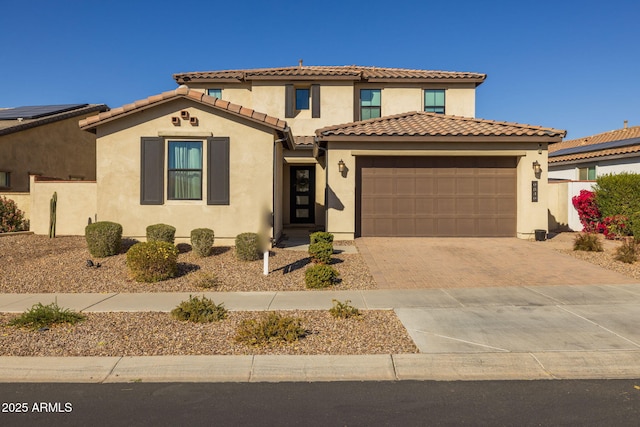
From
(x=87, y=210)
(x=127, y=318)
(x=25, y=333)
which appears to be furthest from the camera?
(x=87, y=210)

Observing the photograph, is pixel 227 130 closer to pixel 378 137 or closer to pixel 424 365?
pixel 378 137

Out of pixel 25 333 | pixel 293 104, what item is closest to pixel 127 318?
pixel 25 333

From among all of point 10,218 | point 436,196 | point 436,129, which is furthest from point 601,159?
point 10,218

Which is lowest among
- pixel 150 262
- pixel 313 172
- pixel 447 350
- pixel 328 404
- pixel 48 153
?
pixel 328 404

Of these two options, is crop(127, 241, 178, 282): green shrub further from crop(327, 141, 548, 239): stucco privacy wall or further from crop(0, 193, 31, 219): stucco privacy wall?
crop(0, 193, 31, 219): stucco privacy wall

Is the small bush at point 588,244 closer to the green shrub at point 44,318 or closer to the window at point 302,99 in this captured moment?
the window at point 302,99

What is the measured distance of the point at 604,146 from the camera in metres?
24.0

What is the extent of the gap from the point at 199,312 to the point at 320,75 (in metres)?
14.2

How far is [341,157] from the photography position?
13.7m

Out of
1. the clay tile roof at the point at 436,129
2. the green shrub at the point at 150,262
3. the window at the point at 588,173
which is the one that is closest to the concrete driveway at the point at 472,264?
the clay tile roof at the point at 436,129

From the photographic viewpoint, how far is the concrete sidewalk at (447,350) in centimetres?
467

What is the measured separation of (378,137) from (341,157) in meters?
1.39

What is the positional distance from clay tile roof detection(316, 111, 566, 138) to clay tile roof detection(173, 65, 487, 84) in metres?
4.51

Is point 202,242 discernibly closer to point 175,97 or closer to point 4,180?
point 175,97
